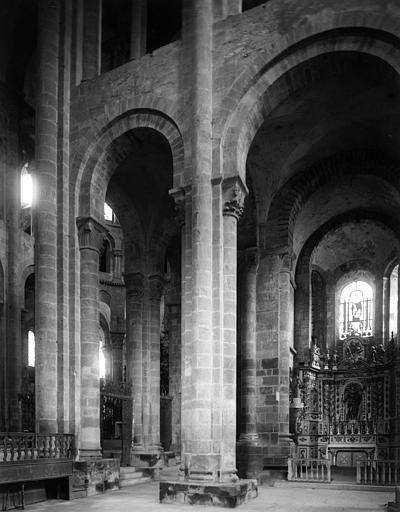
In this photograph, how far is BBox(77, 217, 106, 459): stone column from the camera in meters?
14.8

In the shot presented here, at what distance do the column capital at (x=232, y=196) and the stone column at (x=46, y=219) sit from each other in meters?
4.72

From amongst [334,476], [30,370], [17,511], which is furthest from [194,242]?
[30,370]

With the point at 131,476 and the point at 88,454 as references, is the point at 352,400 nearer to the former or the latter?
the point at 131,476

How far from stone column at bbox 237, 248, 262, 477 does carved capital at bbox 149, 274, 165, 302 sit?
10.3ft

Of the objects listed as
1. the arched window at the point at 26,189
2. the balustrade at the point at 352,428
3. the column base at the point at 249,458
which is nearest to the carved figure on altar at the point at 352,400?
the balustrade at the point at 352,428

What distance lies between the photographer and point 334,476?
1888cm

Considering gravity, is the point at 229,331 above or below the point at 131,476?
above

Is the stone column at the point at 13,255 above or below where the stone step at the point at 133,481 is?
above

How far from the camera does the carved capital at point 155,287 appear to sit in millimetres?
20188

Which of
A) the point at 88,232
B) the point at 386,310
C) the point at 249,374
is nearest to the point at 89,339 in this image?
the point at 88,232

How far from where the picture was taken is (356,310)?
2783 centimetres

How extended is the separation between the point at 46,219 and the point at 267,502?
850 centimetres

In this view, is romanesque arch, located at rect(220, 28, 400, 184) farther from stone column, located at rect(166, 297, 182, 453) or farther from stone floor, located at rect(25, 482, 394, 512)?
stone column, located at rect(166, 297, 182, 453)

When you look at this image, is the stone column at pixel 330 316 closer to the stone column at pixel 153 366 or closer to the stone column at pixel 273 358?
the stone column at pixel 273 358
